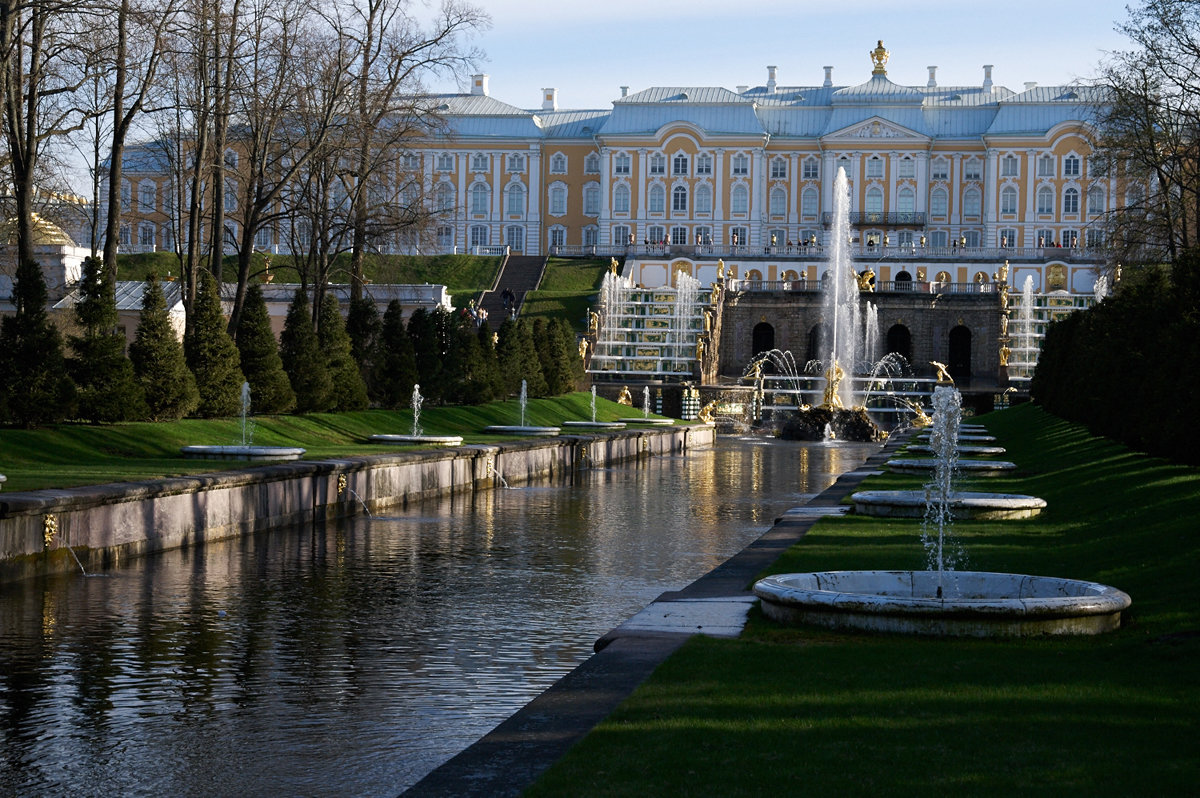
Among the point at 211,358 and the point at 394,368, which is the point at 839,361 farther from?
the point at 211,358

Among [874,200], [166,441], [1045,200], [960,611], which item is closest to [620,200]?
[874,200]

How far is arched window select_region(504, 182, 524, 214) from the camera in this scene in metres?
91.5

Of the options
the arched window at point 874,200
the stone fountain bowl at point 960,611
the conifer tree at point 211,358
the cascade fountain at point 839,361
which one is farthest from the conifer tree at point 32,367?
the arched window at point 874,200

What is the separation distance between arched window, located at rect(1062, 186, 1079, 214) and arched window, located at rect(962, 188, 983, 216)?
4500mm

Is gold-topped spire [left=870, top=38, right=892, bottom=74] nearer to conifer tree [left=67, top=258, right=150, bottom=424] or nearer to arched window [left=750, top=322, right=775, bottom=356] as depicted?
arched window [left=750, top=322, right=775, bottom=356]

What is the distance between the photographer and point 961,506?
13805 millimetres

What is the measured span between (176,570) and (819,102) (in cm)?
8273

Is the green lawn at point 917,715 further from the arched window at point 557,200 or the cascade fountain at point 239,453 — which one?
the arched window at point 557,200

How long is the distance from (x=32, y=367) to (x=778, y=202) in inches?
2957

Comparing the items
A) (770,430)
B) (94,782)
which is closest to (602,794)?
(94,782)

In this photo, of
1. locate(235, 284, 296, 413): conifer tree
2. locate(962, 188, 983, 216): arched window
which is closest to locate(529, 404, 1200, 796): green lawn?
locate(235, 284, 296, 413): conifer tree

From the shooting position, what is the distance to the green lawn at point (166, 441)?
548 inches

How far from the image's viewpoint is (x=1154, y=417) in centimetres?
1456

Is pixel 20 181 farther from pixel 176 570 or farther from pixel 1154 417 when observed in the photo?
pixel 1154 417
